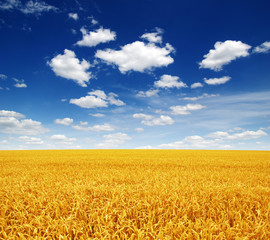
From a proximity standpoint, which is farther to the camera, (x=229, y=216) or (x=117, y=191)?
(x=117, y=191)

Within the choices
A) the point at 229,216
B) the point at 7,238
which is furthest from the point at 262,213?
the point at 7,238

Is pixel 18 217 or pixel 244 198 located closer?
pixel 18 217

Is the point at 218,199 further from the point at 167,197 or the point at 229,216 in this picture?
the point at 167,197

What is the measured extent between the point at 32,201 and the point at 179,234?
3078 mm

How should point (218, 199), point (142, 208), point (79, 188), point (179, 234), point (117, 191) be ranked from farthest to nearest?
1. point (79, 188)
2. point (117, 191)
3. point (218, 199)
4. point (142, 208)
5. point (179, 234)

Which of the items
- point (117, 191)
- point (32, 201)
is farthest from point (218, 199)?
point (32, 201)

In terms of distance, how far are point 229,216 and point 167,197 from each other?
1.18 m

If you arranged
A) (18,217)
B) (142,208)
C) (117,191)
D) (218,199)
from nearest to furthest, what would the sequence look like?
(18,217)
(142,208)
(218,199)
(117,191)

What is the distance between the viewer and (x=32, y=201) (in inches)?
143

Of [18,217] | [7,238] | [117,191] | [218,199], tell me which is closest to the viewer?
[7,238]

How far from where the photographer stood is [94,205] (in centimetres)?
334

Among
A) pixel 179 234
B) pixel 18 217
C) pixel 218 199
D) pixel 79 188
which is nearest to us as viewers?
pixel 179 234

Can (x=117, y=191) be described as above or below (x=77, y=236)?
above

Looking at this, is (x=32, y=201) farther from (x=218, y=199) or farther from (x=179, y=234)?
(x=218, y=199)
